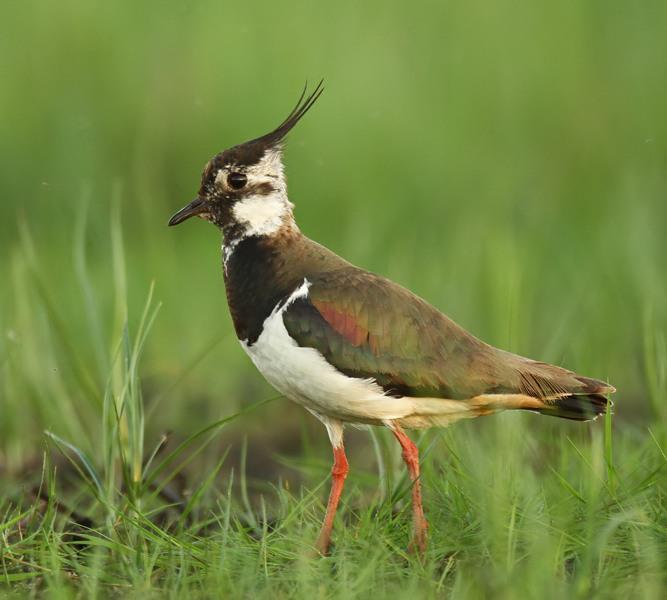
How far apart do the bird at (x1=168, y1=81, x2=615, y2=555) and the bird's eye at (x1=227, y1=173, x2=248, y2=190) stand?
0.51 feet

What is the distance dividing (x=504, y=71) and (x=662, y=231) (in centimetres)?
268

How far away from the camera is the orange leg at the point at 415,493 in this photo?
4.11 metres

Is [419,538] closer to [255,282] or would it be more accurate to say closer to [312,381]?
[312,381]

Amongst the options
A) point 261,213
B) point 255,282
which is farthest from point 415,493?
point 261,213

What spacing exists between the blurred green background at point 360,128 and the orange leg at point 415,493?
2774 mm

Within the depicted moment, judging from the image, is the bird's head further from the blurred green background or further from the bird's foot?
the blurred green background

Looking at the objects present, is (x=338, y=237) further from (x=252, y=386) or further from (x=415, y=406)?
(x=415, y=406)

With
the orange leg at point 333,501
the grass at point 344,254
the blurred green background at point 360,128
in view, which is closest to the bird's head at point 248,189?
the grass at point 344,254

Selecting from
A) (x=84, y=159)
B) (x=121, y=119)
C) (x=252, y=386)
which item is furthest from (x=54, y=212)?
(x=252, y=386)

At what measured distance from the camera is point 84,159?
858 cm

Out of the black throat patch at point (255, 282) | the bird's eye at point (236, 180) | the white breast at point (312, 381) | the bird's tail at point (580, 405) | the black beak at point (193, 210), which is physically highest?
the bird's eye at point (236, 180)

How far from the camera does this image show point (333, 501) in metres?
4.39

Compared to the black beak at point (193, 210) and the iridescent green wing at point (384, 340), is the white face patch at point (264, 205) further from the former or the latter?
the iridescent green wing at point (384, 340)

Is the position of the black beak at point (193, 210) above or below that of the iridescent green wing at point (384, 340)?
above
